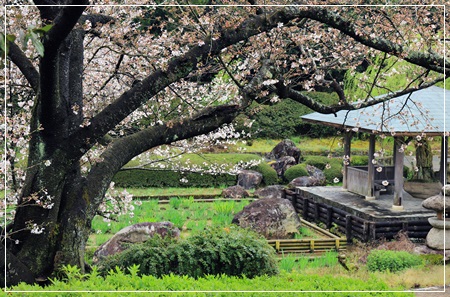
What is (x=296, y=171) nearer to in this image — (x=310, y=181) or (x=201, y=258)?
(x=310, y=181)

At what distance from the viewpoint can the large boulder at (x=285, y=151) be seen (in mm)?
20500

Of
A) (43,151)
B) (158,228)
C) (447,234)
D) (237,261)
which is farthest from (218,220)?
(43,151)

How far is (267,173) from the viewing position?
63.2 feet

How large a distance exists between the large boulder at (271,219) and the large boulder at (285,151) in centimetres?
771

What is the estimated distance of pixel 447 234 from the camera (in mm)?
10914

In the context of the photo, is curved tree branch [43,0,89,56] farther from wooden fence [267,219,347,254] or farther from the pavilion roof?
the pavilion roof

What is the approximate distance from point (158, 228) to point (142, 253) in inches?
111

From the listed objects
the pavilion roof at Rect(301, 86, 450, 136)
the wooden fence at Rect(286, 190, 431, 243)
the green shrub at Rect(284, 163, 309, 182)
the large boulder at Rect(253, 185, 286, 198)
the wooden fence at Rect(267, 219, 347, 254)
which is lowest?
the wooden fence at Rect(267, 219, 347, 254)

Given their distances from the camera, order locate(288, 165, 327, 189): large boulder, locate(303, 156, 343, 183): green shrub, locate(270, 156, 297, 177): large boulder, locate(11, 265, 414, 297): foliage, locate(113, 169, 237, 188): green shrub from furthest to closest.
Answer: locate(270, 156, 297, 177): large boulder
locate(303, 156, 343, 183): green shrub
locate(113, 169, 237, 188): green shrub
locate(288, 165, 327, 189): large boulder
locate(11, 265, 414, 297): foliage

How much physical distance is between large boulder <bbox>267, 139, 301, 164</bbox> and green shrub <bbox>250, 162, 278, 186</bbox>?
4.81 feet

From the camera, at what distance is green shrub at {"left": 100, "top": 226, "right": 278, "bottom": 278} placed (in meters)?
6.99

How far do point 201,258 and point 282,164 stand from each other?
13.0m

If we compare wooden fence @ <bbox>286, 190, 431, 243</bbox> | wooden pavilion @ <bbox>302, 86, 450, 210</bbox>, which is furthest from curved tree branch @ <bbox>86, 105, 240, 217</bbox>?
wooden pavilion @ <bbox>302, 86, 450, 210</bbox>

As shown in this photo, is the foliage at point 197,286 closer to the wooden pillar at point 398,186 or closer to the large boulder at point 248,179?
the wooden pillar at point 398,186
